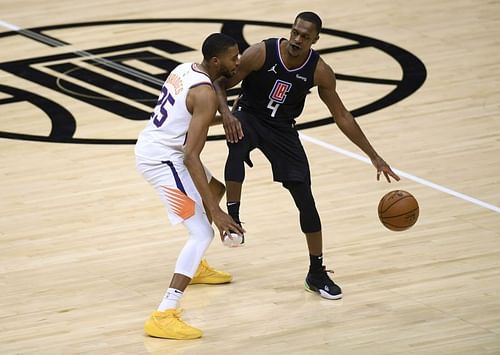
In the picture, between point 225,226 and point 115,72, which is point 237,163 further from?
point 115,72

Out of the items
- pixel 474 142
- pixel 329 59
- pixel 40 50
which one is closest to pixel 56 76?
pixel 40 50

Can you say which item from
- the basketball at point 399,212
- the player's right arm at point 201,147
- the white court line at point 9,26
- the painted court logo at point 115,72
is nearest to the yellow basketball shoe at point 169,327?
the player's right arm at point 201,147

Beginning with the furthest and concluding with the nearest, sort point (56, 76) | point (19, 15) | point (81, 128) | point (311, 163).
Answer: point (19, 15) < point (56, 76) < point (81, 128) < point (311, 163)

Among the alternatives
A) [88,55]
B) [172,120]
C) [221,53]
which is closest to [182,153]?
[172,120]

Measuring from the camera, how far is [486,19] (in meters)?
16.0

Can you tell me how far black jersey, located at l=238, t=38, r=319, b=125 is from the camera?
8.23 meters

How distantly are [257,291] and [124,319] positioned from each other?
966 millimetres

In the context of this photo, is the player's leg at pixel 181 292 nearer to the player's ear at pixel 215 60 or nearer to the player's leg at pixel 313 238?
the player's leg at pixel 313 238

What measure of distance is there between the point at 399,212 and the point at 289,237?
1.49m

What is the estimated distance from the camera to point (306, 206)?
8336mm

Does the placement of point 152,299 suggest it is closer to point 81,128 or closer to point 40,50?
point 81,128

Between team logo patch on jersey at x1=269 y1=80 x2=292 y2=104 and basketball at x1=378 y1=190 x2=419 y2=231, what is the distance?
0.97m

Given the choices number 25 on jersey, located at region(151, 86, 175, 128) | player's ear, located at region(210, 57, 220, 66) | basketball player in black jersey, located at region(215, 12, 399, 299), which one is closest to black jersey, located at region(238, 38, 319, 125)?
basketball player in black jersey, located at region(215, 12, 399, 299)

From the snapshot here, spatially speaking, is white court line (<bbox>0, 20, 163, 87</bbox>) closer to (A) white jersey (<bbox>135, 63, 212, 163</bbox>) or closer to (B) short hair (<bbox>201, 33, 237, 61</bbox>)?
(A) white jersey (<bbox>135, 63, 212, 163</bbox>)
